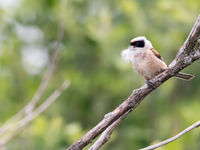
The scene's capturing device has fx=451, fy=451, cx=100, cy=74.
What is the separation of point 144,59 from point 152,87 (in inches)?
39.1

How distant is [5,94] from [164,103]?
238cm

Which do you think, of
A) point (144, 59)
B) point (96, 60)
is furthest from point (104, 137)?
point (96, 60)

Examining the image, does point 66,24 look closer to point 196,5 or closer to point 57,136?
point 196,5

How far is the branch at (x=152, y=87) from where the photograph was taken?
7.18 ft

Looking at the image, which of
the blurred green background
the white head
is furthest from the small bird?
the blurred green background

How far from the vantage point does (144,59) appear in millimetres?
3240

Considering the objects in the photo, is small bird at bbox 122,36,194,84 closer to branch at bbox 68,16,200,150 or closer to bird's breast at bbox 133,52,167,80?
bird's breast at bbox 133,52,167,80

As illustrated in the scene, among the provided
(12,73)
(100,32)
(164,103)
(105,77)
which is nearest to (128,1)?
(100,32)

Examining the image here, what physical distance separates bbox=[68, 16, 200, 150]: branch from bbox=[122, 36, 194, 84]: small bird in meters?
0.79

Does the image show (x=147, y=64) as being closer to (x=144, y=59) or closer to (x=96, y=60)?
(x=144, y=59)

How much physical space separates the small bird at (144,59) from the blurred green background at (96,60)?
95.2 inches

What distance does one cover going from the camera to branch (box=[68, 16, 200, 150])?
86.1 inches

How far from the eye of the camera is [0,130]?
267 cm

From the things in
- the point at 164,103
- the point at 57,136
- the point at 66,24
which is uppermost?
the point at 66,24
